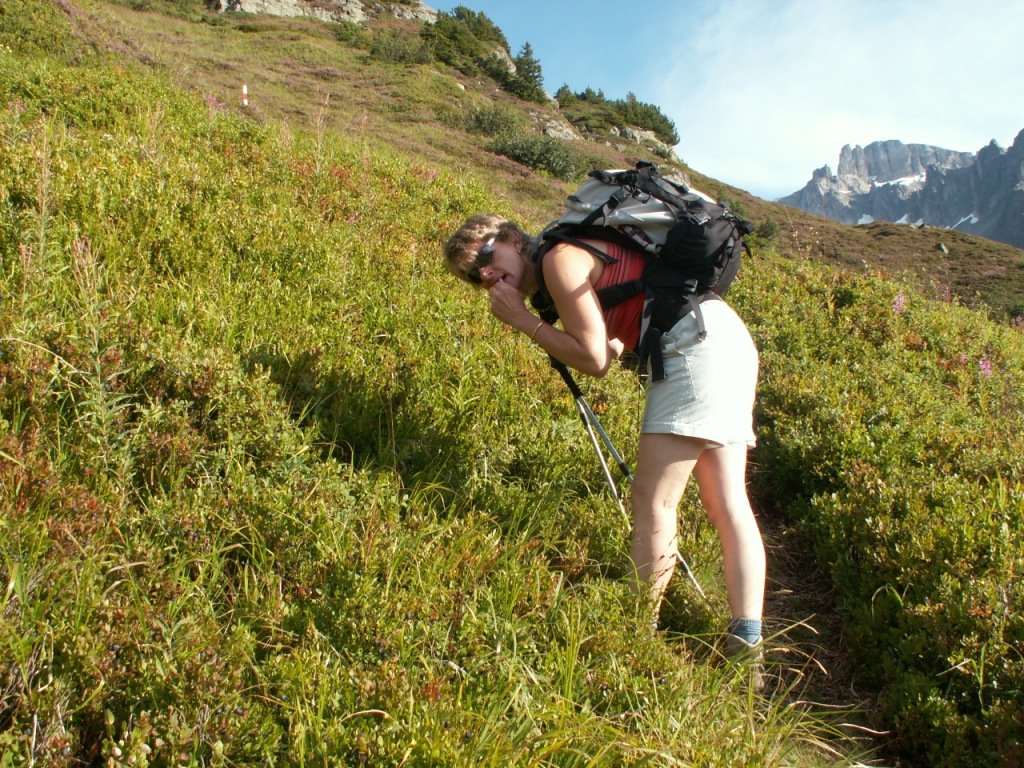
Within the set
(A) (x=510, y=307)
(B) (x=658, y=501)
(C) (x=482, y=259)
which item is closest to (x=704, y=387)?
(B) (x=658, y=501)

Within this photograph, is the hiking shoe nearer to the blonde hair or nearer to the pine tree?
the blonde hair

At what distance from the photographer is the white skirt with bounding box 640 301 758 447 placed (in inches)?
114

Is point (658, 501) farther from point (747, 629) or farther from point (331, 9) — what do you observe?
point (331, 9)

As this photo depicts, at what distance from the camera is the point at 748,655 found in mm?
2875

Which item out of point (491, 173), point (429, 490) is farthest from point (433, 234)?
point (491, 173)

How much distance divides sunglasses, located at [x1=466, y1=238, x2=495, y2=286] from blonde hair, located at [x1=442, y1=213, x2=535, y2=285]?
0.05 feet

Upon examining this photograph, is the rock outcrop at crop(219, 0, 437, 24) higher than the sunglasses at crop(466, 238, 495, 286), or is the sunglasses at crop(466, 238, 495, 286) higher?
the rock outcrop at crop(219, 0, 437, 24)

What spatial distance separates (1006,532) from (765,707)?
165 cm

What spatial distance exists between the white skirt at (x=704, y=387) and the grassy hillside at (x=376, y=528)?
800 mm

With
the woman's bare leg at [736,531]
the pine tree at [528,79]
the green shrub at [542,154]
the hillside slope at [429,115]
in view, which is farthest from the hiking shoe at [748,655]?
the pine tree at [528,79]

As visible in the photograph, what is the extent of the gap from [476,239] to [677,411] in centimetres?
117

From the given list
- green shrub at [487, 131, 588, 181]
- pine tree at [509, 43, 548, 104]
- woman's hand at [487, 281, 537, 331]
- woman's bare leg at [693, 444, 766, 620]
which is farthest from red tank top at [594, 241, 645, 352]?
pine tree at [509, 43, 548, 104]

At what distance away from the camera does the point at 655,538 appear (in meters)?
3.06

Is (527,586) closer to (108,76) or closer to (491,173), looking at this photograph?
(108,76)
